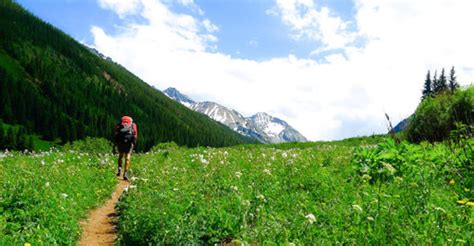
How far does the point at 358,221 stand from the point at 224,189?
4.27m

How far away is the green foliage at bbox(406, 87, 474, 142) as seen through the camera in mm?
12797

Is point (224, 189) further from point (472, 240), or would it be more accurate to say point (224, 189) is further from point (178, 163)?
point (178, 163)

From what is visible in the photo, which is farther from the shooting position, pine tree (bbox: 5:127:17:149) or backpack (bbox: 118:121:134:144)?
pine tree (bbox: 5:127:17:149)

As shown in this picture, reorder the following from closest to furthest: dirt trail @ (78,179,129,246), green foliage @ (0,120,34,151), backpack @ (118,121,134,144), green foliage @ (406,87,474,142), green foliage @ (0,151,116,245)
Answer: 1. green foliage @ (0,151,116,245)
2. dirt trail @ (78,179,129,246)
3. green foliage @ (406,87,474,142)
4. backpack @ (118,121,134,144)
5. green foliage @ (0,120,34,151)

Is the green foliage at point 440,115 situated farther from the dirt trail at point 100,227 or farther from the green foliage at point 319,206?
the dirt trail at point 100,227

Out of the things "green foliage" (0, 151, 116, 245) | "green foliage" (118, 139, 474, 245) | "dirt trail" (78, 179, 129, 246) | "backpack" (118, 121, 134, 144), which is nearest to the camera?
"green foliage" (118, 139, 474, 245)

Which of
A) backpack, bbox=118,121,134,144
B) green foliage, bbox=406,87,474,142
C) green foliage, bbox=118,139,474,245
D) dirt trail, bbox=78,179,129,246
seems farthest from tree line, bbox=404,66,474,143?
backpack, bbox=118,121,134,144

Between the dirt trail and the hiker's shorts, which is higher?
the hiker's shorts

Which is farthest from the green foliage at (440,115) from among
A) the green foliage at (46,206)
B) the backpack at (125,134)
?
the backpack at (125,134)

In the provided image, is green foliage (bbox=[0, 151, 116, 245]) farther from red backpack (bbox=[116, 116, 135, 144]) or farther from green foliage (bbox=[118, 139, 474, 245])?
red backpack (bbox=[116, 116, 135, 144])

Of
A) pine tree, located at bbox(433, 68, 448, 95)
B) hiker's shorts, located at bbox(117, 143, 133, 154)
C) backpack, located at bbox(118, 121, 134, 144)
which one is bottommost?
hiker's shorts, located at bbox(117, 143, 133, 154)

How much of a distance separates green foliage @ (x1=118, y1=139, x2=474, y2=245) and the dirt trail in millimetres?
681

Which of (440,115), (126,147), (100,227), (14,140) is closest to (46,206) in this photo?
(100,227)

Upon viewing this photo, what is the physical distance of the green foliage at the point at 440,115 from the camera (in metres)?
12.8
